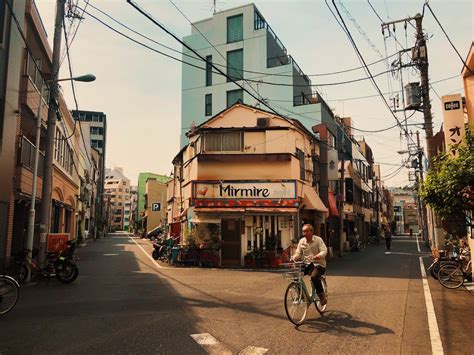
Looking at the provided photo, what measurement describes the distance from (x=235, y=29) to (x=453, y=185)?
3003 centimetres

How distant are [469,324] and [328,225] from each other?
22.8 m

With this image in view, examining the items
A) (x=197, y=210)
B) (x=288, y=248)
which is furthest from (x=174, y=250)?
(x=288, y=248)

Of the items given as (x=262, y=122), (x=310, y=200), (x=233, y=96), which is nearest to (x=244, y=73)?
(x=233, y=96)

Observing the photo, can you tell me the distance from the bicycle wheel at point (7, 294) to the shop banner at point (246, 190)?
485 inches

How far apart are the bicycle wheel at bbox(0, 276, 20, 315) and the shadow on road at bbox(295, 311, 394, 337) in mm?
5885

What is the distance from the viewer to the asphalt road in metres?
5.89

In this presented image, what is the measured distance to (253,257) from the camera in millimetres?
19281

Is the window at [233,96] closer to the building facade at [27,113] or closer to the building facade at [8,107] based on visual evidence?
the building facade at [27,113]

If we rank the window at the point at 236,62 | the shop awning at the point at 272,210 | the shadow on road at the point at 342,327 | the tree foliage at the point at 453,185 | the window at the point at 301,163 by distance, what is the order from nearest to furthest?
the shadow on road at the point at 342,327, the tree foliage at the point at 453,185, the shop awning at the point at 272,210, the window at the point at 301,163, the window at the point at 236,62

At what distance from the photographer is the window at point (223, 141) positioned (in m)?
21.5

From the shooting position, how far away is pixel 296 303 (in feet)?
23.9

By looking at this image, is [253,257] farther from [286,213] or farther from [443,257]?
[443,257]

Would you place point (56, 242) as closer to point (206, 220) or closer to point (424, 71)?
point (206, 220)

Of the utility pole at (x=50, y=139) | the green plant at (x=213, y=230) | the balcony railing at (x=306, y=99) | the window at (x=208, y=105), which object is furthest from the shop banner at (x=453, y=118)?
the window at (x=208, y=105)
